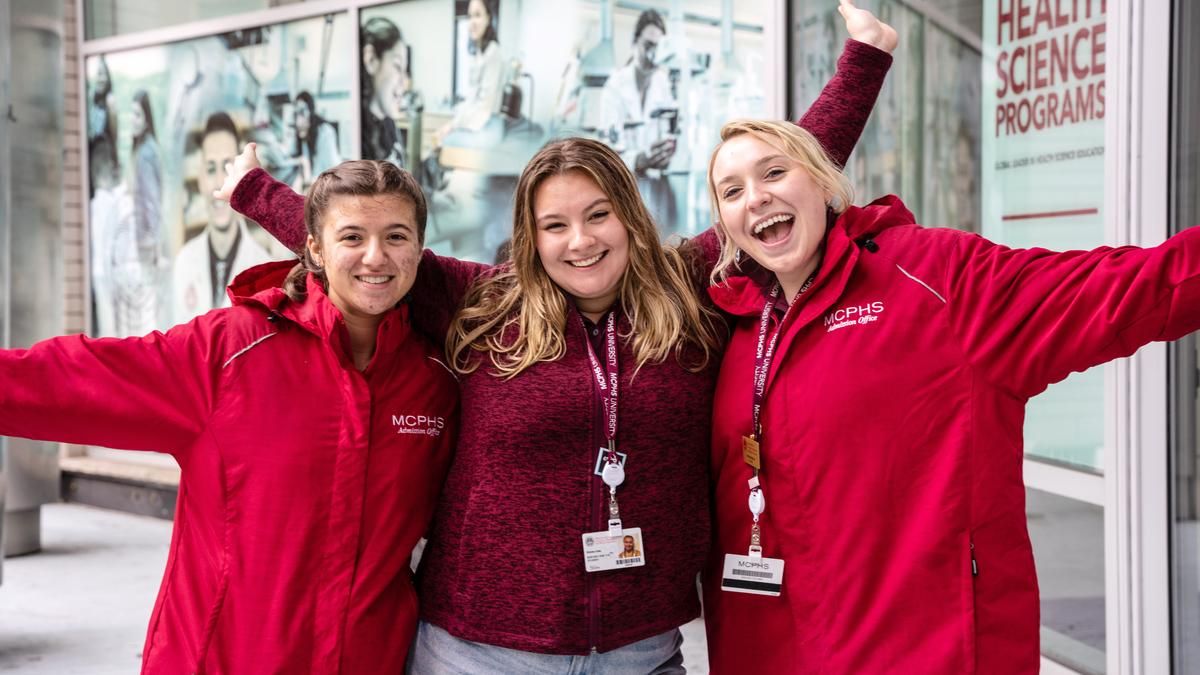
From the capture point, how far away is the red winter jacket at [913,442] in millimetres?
2127

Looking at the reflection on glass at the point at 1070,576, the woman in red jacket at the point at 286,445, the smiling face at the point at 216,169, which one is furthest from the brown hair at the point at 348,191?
the smiling face at the point at 216,169

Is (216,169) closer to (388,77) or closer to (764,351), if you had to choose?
(388,77)

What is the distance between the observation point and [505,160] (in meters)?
7.36

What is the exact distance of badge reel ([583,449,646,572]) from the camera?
7.64ft

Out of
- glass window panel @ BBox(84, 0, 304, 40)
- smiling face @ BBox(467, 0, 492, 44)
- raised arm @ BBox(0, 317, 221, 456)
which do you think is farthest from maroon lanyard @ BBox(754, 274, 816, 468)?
glass window panel @ BBox(84, 0, 304, 40)

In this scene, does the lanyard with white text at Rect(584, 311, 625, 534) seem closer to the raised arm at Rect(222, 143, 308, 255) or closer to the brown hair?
the brown hair

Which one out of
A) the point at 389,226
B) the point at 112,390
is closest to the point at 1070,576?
the point at 389,226

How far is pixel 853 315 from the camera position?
7.54ft

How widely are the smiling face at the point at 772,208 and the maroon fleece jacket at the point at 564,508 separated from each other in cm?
31

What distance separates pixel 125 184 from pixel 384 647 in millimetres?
8220

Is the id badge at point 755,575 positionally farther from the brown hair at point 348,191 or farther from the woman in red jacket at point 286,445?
the brown hair at point 348,191

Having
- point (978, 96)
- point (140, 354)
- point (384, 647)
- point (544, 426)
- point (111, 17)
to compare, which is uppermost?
point (111, 17)

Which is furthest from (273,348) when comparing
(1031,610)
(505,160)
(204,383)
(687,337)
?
(505,160)

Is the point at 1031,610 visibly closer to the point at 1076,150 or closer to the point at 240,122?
the point at 1076,150
